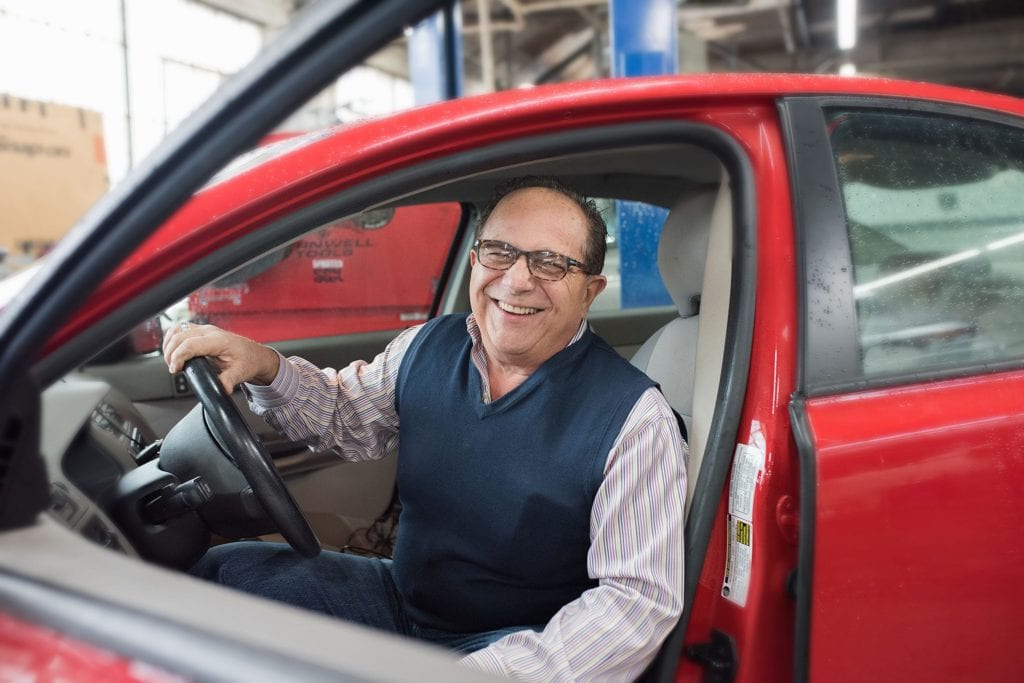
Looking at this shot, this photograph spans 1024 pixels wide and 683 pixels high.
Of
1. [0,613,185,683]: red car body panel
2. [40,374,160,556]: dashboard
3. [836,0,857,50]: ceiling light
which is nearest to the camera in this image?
[0,613,185,683]: red car body panel

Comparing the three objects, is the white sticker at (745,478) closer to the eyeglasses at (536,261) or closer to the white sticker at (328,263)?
the eyeglasses at (536,261)

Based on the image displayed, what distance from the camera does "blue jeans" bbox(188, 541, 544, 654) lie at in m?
1.54

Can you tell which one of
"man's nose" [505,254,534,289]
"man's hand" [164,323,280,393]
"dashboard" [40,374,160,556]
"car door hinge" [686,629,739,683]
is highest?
"man's nose" [505,254,534,289]

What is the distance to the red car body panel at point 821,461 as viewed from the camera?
1.13m

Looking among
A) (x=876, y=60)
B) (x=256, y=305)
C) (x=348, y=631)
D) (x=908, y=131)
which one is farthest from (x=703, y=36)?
(x=348, y=631)

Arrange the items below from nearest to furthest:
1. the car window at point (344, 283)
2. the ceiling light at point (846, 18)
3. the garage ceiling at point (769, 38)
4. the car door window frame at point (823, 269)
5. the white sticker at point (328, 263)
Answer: the car door window frame at point (823, 269) < the car window at point (344, 283) < the white sticker at point (328, 263) < the ceiling light at point (846, 18) < the garage ceiling at point (769, 38)

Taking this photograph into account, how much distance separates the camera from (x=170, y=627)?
72 centimetres

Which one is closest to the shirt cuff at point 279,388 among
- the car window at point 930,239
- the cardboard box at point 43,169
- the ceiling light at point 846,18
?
the car window at point 930,239

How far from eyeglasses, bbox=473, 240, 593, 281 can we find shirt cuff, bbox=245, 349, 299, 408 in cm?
44

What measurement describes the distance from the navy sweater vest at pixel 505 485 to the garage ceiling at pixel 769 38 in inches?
363

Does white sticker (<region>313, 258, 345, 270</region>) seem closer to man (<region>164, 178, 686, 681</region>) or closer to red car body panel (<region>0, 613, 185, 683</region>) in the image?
man (<region>164, 178, 686, 681</region>)

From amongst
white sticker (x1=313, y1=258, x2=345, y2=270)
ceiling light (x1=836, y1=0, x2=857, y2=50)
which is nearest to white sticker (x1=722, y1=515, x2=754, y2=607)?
white sticker (x1=313, y1=258, x2=345, y2=270)

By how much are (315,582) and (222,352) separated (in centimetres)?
47

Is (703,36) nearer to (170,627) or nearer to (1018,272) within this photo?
(1018,272)
